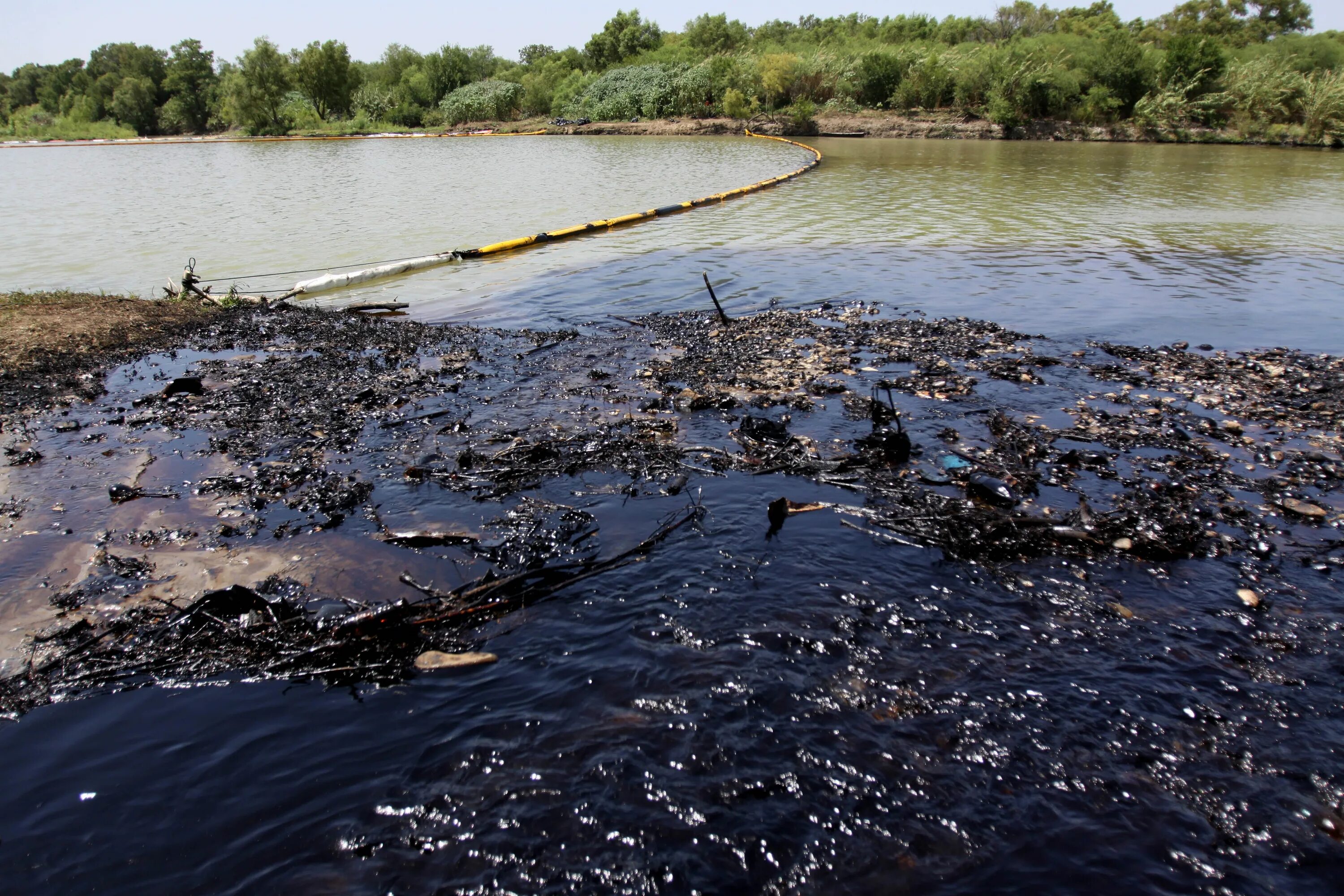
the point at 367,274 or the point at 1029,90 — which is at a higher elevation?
the point at 1029,90

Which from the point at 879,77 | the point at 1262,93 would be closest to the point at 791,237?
the point at 1262,93

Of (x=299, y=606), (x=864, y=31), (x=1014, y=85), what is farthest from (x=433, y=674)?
(x=864, y=31)

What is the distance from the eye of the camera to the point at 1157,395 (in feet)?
26.5

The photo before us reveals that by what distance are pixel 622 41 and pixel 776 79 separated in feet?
117

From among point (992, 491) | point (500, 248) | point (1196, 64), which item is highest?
point (1196, 64)

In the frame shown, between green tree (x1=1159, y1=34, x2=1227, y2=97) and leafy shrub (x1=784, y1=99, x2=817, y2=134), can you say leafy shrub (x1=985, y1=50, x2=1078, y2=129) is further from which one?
leafy shrub (x1=784, y1=99, x2=817, y2=134)

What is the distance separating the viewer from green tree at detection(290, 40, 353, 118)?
82.2m

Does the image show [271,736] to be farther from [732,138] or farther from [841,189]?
[732,138]

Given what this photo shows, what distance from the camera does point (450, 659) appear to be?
425 cm

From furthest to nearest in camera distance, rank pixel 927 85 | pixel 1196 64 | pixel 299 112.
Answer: pixel 299 112 → pixel 927 85 → pixel 1196 64

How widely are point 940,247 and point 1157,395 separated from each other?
9619 mm

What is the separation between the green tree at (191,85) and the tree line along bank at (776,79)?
0.24 meters

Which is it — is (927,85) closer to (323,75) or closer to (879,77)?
(879,77)

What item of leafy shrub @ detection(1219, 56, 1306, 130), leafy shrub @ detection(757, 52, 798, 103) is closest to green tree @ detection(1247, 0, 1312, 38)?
leafy shrub @ detection(1219, 56, 1306, 130)
